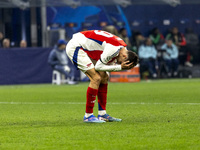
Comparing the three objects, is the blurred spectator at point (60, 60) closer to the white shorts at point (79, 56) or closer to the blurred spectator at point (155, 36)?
the blurred spectator at point (155, 36)

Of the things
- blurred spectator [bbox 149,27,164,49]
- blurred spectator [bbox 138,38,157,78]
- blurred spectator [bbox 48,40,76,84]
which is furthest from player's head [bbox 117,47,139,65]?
blurred spectator [bbox 149,27,164,49]

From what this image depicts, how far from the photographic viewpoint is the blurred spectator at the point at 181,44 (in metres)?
26.3

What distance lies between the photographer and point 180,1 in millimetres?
25281

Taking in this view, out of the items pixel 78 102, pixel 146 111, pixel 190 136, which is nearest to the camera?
pixel 190 136

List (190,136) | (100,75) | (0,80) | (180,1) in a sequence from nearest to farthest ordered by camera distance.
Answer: (190,136)
(100,75)
(0,80)
(180,1)

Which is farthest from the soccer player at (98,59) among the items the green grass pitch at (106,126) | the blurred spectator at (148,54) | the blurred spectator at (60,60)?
the blurred spectator at (148,54)

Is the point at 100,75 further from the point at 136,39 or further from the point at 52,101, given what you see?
the point at 136,39

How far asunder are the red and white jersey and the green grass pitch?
3.49 ft

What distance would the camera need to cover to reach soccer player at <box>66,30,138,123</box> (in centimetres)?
916

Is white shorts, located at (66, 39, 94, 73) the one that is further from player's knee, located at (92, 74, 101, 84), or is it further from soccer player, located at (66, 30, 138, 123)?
player's knee, located at (92, 74, 101, 84)

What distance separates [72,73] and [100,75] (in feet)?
44.2

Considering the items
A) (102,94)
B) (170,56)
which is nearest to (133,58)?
(102,94)

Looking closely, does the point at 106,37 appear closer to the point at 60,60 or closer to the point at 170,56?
the point at 60,60

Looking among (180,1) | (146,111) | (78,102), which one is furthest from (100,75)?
(180,1)
